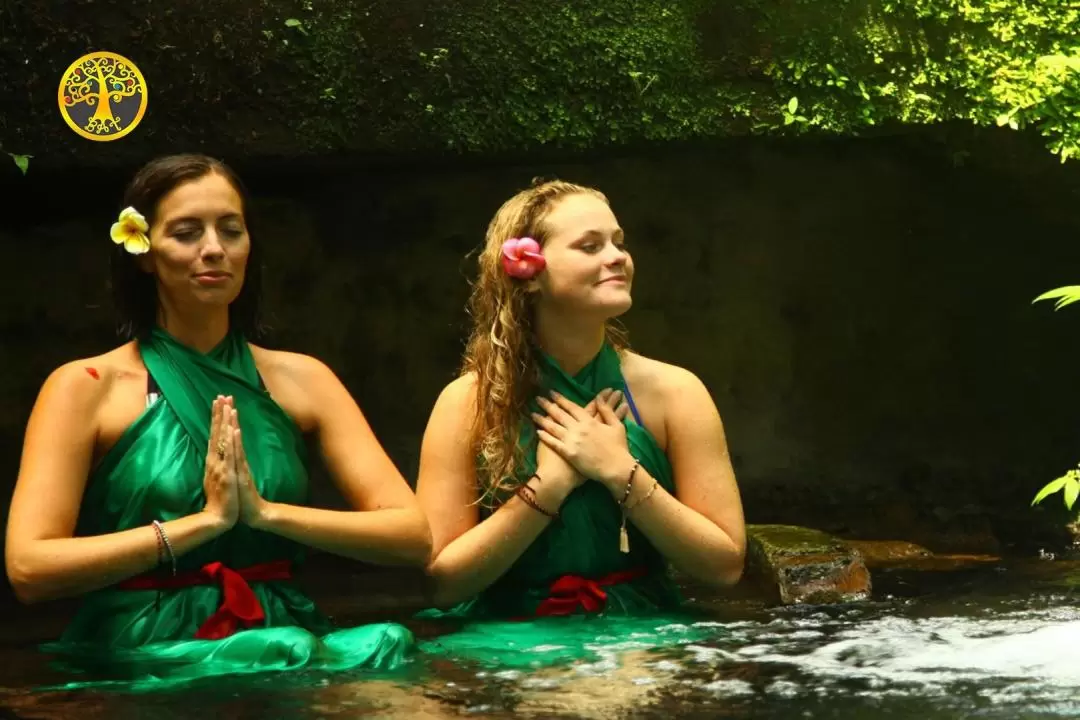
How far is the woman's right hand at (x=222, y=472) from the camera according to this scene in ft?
12.5

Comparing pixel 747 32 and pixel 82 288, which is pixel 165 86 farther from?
pixel 747 32

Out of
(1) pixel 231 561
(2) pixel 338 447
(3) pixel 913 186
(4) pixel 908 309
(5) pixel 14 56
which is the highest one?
(5) pixel 14 56

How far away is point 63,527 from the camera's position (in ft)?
12.5

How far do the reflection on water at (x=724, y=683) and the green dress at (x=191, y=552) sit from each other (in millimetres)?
126

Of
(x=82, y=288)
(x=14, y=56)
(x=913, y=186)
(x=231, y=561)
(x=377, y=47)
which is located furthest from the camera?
(x=913, y=186)

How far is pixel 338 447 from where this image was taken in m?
4.20

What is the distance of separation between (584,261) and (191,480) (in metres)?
1.24

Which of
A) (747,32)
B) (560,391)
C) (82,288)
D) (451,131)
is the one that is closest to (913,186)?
(747,32)

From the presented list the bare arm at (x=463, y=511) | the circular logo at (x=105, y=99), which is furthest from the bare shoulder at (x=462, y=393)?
the circular logo at (x=105, y=99)

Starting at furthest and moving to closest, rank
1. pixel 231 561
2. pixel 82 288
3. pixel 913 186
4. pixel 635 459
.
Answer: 1. pixel 913 186
2. pixel 82 288
3. pixel 635 459
4. pixel 231 561

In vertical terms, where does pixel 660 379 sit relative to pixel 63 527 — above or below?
above

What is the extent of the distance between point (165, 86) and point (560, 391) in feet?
6.53

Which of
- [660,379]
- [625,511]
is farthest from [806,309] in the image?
[625,511]

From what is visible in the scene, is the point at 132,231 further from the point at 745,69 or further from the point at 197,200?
the point at 745,69
